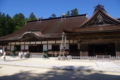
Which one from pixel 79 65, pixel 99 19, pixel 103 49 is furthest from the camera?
pixel 103 49

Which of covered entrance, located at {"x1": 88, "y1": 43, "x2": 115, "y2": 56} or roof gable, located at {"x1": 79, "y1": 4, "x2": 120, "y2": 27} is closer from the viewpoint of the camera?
roof gable, located at {"x1": 79, "y1": 4, "x2": 120, "y2": 27}

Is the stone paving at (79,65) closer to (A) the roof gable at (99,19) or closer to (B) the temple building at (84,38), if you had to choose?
(B) the temple building at (84,38)

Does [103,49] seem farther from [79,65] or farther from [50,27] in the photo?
[50,27]

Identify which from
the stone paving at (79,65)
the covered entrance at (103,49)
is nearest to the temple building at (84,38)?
the covered entrance at (103,49)

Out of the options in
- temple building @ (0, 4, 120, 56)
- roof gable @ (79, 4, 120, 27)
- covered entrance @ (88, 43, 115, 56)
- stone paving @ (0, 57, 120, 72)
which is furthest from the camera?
covered entrance @ (88, 43, 115, 56)

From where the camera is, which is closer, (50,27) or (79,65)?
(79,65)

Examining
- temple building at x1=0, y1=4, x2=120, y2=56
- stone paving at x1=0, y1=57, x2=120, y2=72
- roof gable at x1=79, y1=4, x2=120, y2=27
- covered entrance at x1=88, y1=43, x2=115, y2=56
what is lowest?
stone paving at x1=0, y1=57, x2=120, y2=72

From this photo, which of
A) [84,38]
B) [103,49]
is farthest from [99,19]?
[103,49]

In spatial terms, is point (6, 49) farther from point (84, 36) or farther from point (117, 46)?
point (117, 46)

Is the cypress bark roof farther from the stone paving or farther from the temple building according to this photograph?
the stone paving

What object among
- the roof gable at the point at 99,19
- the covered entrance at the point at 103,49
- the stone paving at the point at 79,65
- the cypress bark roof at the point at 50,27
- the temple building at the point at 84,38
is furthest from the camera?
the cypress bark roof at the point at 50,27

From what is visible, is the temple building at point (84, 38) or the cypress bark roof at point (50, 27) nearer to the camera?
the temple building at point (84, 38)

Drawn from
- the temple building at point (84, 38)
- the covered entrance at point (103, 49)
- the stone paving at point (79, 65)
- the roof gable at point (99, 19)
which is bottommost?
the stone paving at point (79, 65)

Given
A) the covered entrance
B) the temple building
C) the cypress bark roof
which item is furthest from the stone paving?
the cypress bark roof
